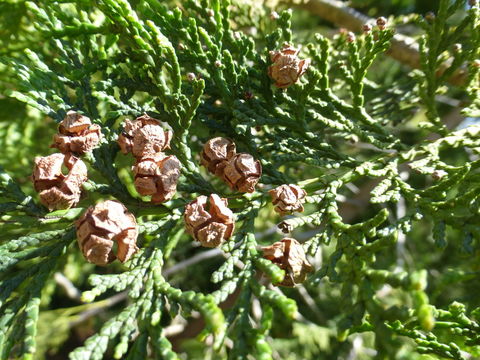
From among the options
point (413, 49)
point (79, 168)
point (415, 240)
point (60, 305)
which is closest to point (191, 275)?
point (60, 305)

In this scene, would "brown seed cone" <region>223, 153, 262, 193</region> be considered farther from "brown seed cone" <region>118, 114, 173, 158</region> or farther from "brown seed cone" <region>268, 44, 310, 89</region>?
"brown seed cone" <region>268, 44, 310, 89</region>

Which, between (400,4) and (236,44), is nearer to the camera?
(236,44)

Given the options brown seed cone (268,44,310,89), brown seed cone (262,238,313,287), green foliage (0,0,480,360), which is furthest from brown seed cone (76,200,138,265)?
brown seed cone (268,44,310,89)

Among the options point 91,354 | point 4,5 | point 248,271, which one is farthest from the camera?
point 4,5

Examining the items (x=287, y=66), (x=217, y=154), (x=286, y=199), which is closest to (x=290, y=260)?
(x=286, y=199)

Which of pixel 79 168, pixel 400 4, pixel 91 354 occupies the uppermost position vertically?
pixel 400 4

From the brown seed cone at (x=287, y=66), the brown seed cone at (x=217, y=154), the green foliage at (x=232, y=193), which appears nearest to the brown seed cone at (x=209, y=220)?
the green foliage at (x=232, y=193)

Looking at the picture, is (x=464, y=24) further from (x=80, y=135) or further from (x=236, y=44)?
(x=80, y=135)

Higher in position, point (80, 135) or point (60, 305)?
point (80, 135)
